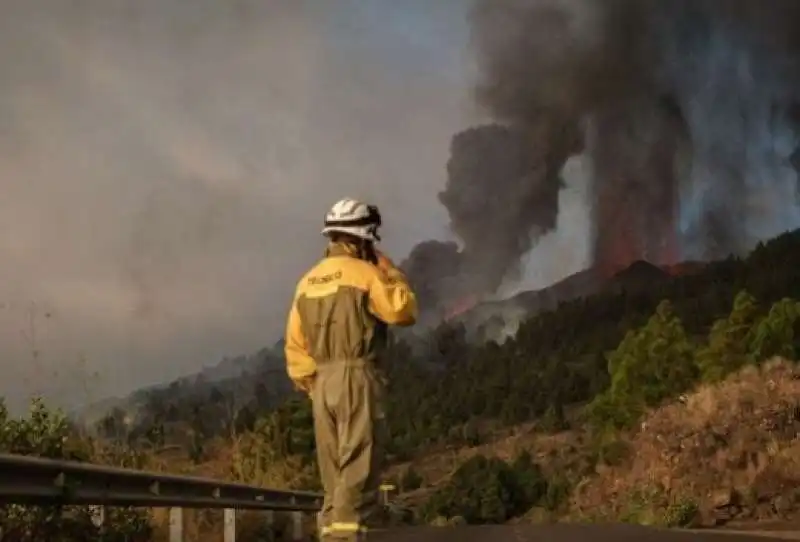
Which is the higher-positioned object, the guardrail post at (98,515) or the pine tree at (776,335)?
the pine tree at (776,335)

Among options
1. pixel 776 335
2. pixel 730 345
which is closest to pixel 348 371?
pixel 776 335

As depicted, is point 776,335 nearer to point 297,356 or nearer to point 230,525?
point 230,525

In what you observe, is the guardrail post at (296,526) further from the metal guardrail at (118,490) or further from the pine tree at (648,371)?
the pine tree at (648,371)

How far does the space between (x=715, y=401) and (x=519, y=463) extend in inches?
816

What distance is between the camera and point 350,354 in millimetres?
5762

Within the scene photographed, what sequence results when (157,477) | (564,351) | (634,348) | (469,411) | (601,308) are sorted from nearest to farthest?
(157,477)
(634,348)
(469,411)
(564,351)
(601,308)

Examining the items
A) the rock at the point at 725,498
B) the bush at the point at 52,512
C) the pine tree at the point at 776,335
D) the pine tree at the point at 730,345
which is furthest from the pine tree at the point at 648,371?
the bush at the point at 52,512

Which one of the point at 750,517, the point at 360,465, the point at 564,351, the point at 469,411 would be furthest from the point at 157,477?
the point at 564,351

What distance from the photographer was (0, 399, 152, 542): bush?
6.79 m

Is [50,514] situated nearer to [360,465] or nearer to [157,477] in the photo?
[157,477]

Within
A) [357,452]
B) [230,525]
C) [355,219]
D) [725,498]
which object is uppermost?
[725,498]

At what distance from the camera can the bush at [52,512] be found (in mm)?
6785

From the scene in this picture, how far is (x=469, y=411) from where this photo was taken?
92.4m

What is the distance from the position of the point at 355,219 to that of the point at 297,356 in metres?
0.74
